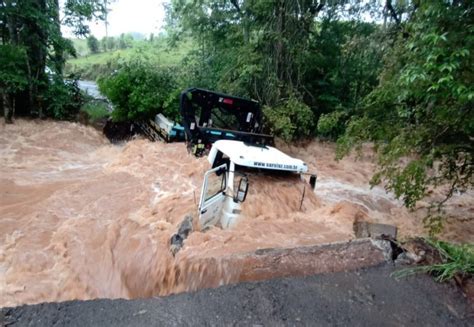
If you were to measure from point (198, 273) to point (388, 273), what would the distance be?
1.51 metres

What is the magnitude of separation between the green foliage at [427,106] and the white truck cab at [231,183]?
1.76 m

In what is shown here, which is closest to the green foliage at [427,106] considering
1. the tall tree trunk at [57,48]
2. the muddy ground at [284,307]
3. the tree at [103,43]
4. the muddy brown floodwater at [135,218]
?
the muddy brown floodwater at [135,218]

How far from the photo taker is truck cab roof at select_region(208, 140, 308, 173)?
5.68 m

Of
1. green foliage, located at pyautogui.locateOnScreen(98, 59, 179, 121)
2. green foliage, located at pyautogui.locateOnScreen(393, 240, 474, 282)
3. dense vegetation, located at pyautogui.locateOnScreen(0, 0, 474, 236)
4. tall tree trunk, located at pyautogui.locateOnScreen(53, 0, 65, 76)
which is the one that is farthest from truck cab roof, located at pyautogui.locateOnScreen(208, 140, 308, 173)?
tall tree trunk, located at pyautogui.locateOnScreen(53, 0, 65, 76)

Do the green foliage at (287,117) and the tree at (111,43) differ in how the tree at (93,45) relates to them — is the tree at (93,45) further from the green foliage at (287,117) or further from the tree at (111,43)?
the green foliage at (287,117)

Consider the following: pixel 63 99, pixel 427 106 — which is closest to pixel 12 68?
pixel 63 99

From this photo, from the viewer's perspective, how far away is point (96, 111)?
15.7m

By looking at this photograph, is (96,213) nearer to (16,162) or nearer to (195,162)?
(195,162)

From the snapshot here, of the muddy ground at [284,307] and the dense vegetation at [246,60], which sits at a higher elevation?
the dense vegetation at [246,60]

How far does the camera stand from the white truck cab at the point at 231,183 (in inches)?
217

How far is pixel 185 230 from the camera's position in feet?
17.6

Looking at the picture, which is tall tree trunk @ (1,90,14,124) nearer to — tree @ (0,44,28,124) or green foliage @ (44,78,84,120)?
tree @ (0,44,28,124)

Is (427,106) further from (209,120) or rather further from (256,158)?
(209,120)

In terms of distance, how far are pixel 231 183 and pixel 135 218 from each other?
2.40 m
